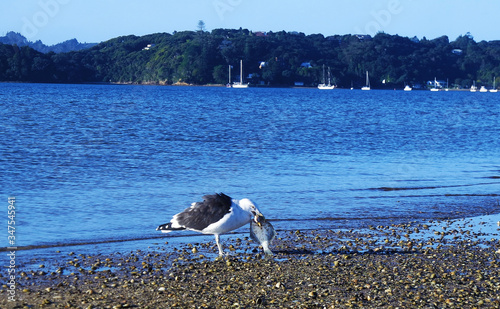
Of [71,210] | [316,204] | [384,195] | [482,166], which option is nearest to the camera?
[71,210]

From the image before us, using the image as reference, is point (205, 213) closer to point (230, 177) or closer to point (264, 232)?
point (264, 232)

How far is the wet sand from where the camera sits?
30.5 ft

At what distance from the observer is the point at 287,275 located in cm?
1060

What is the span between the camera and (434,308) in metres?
8.93

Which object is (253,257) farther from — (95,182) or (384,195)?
(95,182)

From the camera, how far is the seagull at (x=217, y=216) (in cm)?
1193

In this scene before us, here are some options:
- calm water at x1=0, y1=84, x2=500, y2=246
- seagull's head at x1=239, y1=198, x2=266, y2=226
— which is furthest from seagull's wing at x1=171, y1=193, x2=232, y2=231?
calm water at x1=0, y1=84, x2=500, y2=246

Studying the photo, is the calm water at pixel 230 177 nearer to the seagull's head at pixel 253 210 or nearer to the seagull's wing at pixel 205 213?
the seagull's wing at pixel 205 213

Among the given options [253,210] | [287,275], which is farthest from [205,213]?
[287,275]

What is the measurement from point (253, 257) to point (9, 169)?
13266 millimetres

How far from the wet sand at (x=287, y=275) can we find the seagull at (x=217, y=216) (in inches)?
18.8

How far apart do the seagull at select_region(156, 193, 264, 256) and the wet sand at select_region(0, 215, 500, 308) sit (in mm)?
477

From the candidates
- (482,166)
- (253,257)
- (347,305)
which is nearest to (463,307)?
(347,305)

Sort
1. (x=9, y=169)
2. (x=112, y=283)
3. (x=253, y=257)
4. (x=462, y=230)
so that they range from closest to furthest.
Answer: (x=112, y=283) < (x=253, y=257) < (x=462, y=230) < (x=9, y=169)
